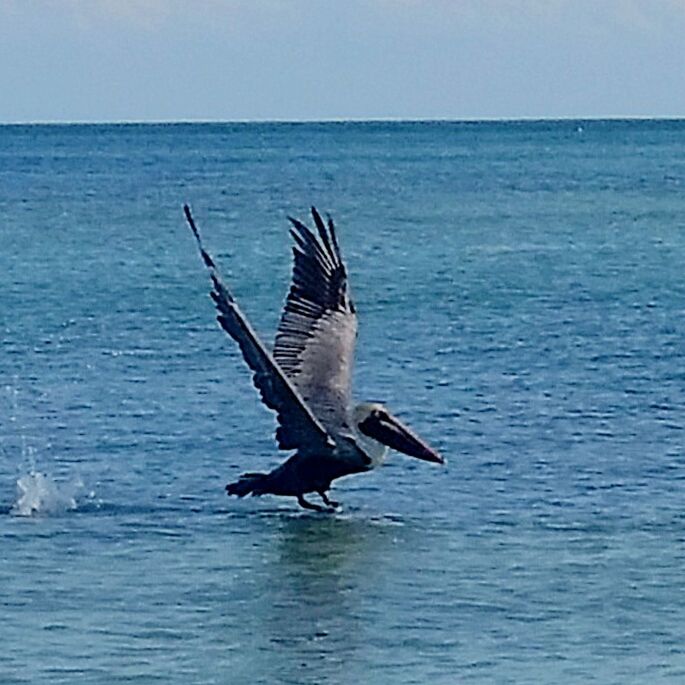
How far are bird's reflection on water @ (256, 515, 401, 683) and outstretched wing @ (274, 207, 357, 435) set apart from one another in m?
0.76

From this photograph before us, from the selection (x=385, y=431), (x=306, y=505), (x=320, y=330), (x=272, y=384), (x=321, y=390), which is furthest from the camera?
(x=306, y=505)

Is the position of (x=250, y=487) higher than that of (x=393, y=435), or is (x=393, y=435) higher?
(x=393, y=435)

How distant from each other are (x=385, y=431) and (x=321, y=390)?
0.61m

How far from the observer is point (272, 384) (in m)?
16.9

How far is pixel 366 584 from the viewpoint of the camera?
1661 centimetres

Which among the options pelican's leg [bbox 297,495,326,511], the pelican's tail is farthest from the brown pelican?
pelican's leg [bbox 297,495,326,511]

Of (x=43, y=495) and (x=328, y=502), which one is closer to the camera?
(x=328, y=502)

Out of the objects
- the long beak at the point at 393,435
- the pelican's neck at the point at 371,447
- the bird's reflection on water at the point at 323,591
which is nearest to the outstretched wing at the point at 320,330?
the pelican's neck at the point at 371,447

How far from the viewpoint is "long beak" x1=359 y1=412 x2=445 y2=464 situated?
18.1m

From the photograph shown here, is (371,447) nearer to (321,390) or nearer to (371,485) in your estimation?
(321,390)

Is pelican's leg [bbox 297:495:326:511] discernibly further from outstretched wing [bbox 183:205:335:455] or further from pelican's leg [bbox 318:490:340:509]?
outstretched wing [bbox 183:205:335:455]

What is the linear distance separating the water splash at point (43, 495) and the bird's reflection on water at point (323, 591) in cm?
169

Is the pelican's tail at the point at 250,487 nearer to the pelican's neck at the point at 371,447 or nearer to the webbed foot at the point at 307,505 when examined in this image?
the webbed foot at the point at 307,505

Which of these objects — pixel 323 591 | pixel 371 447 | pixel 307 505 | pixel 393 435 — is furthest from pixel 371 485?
pixel 323 591
